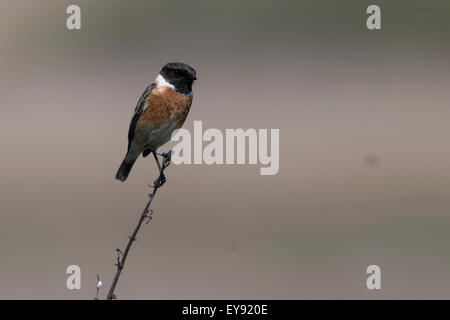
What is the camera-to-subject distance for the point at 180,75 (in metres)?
6.22

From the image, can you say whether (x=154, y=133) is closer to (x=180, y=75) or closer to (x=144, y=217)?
(x=180, y=75)

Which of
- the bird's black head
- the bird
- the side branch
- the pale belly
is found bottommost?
the side branch

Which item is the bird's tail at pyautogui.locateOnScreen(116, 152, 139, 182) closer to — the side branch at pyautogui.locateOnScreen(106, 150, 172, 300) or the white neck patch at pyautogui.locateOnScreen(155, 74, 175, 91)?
the side branch at pyautogui.locateOnScreen(106, 150, 172, 300)

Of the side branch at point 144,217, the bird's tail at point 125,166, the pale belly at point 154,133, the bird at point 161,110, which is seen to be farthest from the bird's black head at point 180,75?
the bird's tail at point 125,166

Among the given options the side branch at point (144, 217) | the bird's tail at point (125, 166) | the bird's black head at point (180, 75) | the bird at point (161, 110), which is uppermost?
the bird's black head at point (180, 75)

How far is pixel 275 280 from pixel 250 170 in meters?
4.53

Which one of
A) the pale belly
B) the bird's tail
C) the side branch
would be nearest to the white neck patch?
the pale belly

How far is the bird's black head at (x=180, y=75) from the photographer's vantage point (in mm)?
6078

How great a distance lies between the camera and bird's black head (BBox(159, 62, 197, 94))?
6078 mm

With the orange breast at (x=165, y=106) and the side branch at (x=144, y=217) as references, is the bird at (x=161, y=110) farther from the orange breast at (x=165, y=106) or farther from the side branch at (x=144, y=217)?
the side branch at (x=144, y=217)

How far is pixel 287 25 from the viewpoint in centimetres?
1944

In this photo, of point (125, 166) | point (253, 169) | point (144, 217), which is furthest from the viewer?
point (253, 169)

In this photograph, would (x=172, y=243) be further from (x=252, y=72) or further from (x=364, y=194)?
(x=252, y=72)

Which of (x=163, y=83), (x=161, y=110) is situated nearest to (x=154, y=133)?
(x=161, y=110)
